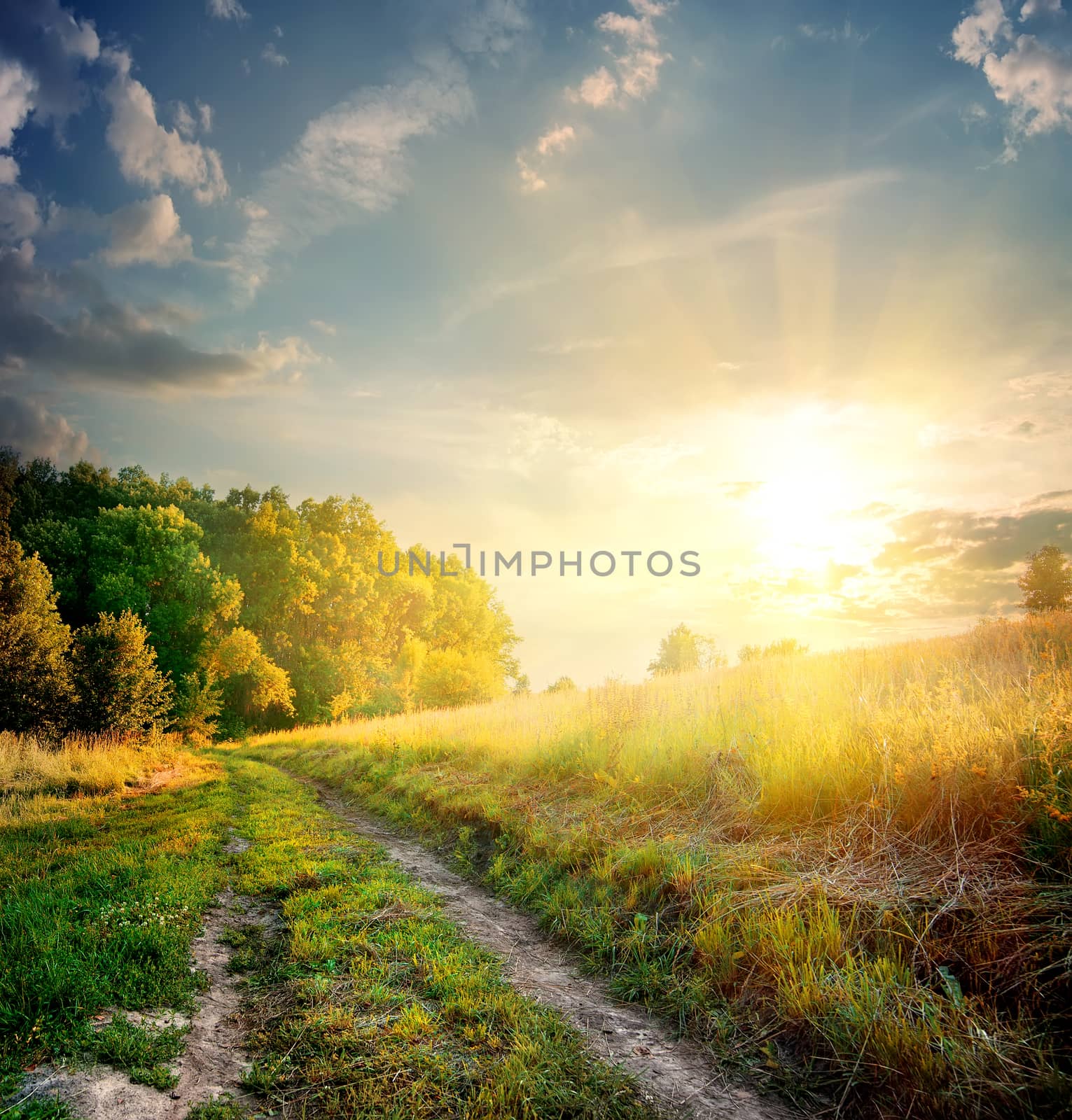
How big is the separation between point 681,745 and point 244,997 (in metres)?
5.15

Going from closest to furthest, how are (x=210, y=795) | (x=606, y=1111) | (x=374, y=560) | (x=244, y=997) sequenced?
(x=606, y=1111) < (x=244, y=997) < (x=210, y=795) < (x=374, y=560)

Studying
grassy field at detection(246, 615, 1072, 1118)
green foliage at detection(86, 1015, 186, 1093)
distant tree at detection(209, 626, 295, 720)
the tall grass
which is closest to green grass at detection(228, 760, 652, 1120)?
green foliage at detection(86, 1015, 186, 1093)

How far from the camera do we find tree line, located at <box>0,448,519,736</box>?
57.5ft

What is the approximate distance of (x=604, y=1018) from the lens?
12.9 ft

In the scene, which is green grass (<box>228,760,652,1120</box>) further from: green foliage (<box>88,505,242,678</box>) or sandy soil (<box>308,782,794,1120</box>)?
green foliage (<box>88,505,242,678</box>)

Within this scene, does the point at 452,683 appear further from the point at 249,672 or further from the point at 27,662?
the point at 27,662

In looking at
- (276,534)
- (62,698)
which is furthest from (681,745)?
(276,534)

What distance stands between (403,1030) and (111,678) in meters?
18.4

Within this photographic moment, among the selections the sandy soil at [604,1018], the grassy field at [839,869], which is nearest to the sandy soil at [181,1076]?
the sandy soil at [604,1018]

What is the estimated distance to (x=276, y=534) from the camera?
3816 cm

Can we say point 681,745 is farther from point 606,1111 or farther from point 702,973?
point 606,1111

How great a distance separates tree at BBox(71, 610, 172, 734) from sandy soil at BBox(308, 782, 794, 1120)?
15706 millimetres

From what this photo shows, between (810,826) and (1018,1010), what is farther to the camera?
(810,826)

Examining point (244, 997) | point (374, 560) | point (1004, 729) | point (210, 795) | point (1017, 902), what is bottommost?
point (210, 795)
